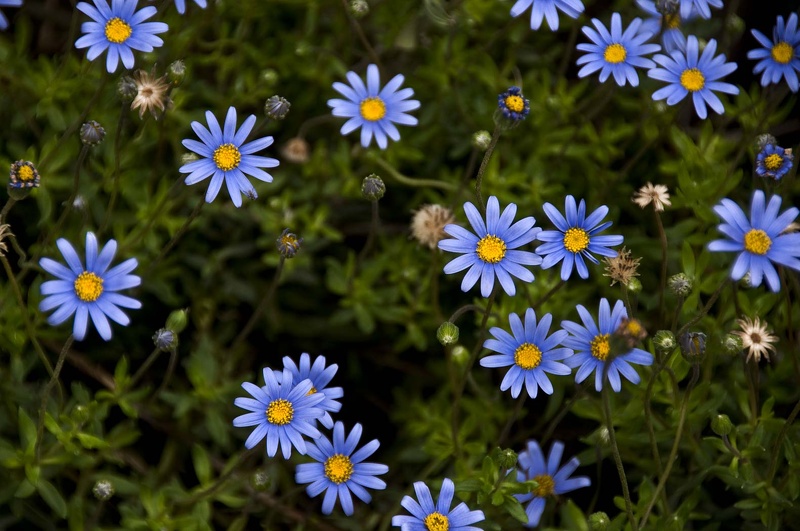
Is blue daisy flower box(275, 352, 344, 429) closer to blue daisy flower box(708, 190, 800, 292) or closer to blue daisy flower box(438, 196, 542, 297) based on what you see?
blue daisy flower box(438, 196, 542, 297)

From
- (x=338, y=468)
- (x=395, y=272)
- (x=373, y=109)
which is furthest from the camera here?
(x=395, y=272)

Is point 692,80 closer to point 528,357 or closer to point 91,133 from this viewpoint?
point 528,357

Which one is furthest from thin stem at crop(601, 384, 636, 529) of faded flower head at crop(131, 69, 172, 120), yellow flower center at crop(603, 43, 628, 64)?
faded flower head at crop(131, 69, 172, 120)

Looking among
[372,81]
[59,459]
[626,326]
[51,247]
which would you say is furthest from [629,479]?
[51,247]

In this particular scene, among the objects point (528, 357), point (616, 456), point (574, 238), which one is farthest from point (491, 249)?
point (616, 456)

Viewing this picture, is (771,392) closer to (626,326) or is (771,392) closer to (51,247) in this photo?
(626,326)

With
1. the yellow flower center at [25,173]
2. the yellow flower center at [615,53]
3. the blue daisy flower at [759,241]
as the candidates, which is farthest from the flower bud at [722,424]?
the yellow flower center at [25,173]
